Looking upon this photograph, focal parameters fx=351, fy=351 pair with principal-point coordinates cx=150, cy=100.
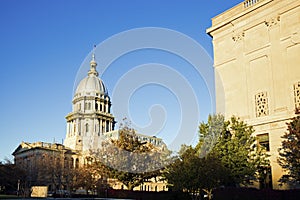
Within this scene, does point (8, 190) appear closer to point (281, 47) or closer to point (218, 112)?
point (218, 112)

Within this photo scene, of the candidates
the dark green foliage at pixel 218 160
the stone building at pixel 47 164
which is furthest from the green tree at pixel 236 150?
the stone building at pixel 47 164

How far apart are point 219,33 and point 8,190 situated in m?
58.1

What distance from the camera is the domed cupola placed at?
107 m

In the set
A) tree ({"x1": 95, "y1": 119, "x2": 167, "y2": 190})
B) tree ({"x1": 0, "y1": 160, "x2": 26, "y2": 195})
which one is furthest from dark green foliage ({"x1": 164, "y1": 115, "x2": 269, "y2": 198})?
tree ({"x1": 0, "y1": 160, "x2": 26, "y2": 195})

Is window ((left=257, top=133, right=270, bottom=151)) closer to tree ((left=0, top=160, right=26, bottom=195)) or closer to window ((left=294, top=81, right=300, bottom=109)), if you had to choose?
window ((left=294, top=81, right=300, bottom=109))

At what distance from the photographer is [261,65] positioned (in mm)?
32250

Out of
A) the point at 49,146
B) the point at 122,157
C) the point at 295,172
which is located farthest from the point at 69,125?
the point at 295,172

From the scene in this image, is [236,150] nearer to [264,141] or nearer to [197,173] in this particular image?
[264,141]

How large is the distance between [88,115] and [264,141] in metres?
84.1

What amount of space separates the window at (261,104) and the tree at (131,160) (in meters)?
10.9

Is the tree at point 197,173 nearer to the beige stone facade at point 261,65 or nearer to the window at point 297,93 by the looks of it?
the beige stone facade at point 261,65

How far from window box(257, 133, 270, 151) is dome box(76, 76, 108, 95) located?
88.0 m

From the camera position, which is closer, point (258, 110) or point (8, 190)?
point (258, 110)

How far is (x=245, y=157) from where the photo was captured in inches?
1125
